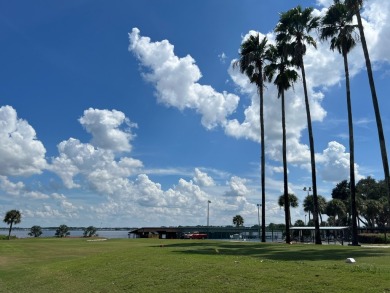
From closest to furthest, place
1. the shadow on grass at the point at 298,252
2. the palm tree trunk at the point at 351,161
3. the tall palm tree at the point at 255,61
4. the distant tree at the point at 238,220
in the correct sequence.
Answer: the shadow on grass at the point at 298,252 < the palm tree trunk at the point at 351,161 < the tall palm tree at the point at 255,61 < the distant tree at the point at 238,220

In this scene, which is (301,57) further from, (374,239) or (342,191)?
(342,191)

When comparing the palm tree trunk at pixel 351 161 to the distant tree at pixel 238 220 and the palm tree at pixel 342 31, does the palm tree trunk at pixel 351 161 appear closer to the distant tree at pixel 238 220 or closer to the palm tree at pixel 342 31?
the palm tree at pixel 342 31

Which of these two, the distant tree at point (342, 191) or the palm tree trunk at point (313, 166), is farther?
the distant tree at point (342, 191)

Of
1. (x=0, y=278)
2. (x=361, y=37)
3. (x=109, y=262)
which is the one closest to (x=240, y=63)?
(x=361, y=37)

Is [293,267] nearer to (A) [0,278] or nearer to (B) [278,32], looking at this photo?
(A) [0,278]

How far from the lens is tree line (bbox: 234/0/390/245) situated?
33.3m

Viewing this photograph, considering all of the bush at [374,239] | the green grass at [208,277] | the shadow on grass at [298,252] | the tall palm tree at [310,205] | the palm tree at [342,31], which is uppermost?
the palm tree at [342,31]

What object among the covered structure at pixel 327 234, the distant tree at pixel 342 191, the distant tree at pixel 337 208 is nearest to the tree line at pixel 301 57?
the covered structure at pixel 327 234

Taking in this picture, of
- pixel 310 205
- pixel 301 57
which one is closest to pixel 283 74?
pixel 301 57

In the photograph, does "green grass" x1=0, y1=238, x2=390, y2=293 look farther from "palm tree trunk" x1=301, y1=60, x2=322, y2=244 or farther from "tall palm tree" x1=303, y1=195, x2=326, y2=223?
"tall palm tree" x1=303, y1=195, x2=326, y2=223

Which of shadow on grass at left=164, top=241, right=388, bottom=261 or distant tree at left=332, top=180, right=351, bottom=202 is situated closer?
shadow on grass at left=164, top=241, right=388, bottom=261

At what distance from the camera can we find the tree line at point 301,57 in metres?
33.3

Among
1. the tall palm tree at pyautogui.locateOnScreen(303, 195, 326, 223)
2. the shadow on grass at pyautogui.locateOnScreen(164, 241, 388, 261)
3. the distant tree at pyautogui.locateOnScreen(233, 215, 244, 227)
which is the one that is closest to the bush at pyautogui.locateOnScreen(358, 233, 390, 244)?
the shadow on grass at pyautogui.locateOnScreen(164, 241, 388, 261)

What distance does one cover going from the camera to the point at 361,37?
3297 cm
